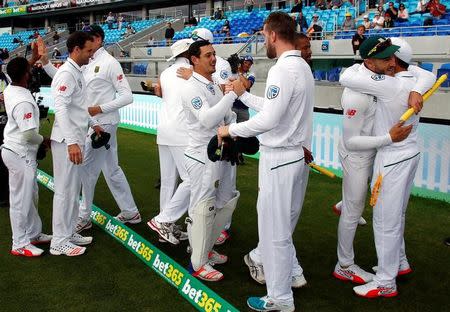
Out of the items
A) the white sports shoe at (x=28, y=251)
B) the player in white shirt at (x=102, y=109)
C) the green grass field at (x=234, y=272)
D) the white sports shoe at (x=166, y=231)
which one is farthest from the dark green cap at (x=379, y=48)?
A: the white sports shoe at (x=28, y=251)

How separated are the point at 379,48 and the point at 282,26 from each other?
837 mm

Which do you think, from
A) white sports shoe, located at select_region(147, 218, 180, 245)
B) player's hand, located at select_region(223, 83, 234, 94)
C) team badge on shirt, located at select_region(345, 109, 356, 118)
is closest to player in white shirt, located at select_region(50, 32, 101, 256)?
white sports shoe, located at select_region(147, 218, 180, 245)

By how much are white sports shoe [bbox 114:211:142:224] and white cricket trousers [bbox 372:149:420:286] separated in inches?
113

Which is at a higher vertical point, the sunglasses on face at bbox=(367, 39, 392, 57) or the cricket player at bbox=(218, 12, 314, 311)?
the sunglasses on face at bbox=(367, 39, 392, 57)

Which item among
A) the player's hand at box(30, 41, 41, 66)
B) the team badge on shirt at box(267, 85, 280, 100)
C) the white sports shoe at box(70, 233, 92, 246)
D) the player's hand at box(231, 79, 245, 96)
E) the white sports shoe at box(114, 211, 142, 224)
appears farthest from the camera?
the white sports shoe at box(114, 211, 142, 224)

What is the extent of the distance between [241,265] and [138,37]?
82.6ft

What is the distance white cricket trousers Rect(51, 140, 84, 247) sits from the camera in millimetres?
4504

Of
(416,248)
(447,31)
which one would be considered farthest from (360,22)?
(416,248)

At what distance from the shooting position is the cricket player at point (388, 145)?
363cm

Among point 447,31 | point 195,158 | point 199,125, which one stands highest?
point 447,31

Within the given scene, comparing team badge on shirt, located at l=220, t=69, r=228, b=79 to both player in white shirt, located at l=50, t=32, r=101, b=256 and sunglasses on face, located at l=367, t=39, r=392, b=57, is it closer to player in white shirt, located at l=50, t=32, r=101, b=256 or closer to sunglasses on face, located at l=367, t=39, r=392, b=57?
player in white shirt, located at l=50, t=32, r=101, b=256

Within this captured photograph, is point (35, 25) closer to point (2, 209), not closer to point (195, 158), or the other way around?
point (2, 209)

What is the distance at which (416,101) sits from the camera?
353 centimetres

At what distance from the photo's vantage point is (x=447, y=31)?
507 inches
